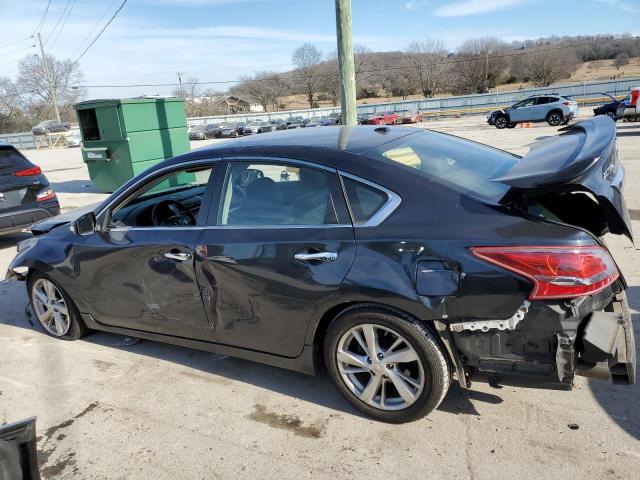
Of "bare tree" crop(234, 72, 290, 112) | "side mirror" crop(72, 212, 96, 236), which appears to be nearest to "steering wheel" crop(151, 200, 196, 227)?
"side mirror" crop(72, 212, 96, 236)

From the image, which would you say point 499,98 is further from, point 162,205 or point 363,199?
point 363,199

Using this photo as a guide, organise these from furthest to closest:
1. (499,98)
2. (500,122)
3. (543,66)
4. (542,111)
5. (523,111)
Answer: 1. (543,66)
2. (499,98)
3. (500,122)
4. (523,111)
5. (542,111)

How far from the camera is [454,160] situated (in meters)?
3.19

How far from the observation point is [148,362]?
393 cm

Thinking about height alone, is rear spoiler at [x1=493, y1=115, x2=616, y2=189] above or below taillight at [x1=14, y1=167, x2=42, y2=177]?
above

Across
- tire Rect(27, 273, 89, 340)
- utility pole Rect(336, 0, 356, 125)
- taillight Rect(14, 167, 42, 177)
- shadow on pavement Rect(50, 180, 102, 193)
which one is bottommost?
shadow on pavement Rect(50, 180, 102, 193)

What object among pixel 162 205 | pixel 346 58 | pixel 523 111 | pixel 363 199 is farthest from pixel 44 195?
pixel 523 111

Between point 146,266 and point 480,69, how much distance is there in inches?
3255

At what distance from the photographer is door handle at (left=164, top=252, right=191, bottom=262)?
3.32 metres

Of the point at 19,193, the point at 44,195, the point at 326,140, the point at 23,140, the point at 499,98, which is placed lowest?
the point at 499,98

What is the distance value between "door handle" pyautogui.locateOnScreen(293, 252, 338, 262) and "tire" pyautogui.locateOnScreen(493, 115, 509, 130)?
2762cm

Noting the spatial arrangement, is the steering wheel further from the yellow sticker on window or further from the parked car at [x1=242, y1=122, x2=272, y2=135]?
the parked car at [x1=242, y1=122, x2=272, y2=135]

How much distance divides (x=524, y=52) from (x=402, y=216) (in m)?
87.7

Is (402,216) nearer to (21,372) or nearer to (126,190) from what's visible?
(126,190)
